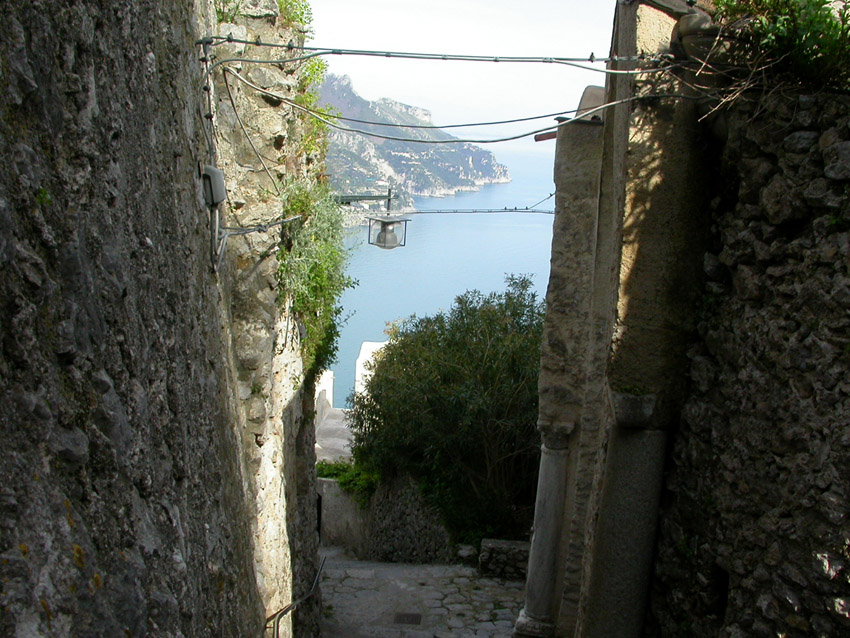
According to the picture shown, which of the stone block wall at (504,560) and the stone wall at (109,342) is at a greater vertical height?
the stone wall at (109,342)

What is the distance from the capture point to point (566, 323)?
23.7 feet

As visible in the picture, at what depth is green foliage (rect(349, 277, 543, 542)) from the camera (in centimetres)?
1310

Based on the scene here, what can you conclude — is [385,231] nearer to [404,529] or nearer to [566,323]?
[566,323]

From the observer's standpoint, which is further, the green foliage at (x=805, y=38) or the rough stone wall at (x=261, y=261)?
the rough stone wall at (x=261, y=261)

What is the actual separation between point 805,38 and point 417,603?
28.2 ft

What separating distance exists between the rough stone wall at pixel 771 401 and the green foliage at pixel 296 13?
13.7ft

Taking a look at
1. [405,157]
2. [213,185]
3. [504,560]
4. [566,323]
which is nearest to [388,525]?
A: [504,560]

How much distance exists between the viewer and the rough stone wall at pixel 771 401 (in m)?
3.13

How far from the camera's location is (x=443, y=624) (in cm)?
984

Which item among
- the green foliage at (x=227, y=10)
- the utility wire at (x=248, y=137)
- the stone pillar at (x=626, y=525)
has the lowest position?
the stone pillar at (x=626, y=525)

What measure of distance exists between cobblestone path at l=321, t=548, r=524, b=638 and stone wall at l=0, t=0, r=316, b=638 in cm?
551

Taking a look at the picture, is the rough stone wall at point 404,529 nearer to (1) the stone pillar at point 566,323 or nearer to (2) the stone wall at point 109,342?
(1) the stone pillar at point 566,323

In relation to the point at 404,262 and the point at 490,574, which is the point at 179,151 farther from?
the point at 404,262

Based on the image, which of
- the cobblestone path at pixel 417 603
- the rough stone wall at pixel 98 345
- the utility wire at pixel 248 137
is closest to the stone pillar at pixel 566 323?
the cobblestone path at pixel 417 603
